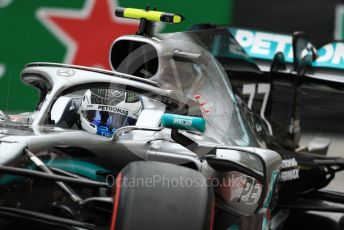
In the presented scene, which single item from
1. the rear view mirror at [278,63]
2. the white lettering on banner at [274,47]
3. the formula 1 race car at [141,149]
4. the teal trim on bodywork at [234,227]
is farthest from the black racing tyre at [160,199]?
the white lettering on banner at [274,47]

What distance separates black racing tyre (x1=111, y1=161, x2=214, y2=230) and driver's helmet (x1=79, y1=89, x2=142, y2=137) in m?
0.67

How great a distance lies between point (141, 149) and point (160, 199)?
0.47 metres

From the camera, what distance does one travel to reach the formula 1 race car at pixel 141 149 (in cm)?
277

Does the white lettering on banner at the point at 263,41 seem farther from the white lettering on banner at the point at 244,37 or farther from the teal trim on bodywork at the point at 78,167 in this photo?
the teal trim on bodywork at the point at 78,167

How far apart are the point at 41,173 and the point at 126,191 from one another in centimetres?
36

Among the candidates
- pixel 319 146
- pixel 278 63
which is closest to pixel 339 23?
pixel 278 63

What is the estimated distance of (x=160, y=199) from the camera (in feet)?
8.90

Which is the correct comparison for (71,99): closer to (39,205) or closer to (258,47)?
(39,205)

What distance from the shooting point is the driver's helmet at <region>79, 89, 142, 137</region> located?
3445 millimetres

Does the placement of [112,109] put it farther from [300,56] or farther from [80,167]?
[300,56]

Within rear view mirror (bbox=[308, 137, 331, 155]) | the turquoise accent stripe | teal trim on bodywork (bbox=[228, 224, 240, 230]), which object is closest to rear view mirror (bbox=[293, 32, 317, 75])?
rear view mirror (bbox=[308, 137, 331, 155])

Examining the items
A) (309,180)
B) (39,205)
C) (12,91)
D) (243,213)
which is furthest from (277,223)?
(12,91)

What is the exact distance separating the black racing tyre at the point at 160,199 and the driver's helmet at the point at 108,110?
0.67 m

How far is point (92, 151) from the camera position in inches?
122
